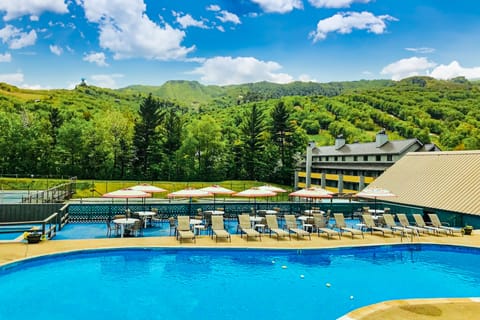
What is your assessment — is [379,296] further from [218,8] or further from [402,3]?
[218,8]

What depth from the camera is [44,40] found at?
60.4 meters

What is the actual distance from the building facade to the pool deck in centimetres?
2370

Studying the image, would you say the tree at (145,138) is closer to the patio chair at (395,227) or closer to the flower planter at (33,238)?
the flower planter at (33,238)

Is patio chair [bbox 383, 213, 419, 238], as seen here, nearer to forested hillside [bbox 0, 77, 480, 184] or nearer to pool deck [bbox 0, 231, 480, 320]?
pool deck [bbox 0, 231, 480, 320]

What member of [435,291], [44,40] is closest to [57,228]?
[435,291]

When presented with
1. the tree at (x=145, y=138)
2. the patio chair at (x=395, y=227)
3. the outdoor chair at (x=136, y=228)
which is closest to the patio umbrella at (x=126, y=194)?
the outdoor chair at (x=136, y=228)

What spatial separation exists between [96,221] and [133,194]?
4588 millimetres

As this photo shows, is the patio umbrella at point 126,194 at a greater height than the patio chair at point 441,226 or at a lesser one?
greater

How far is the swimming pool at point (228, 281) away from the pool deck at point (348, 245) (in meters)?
0.38

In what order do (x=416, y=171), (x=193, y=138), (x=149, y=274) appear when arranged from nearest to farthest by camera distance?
1. (x=149, y=274)
2. (x=416, y=171)
3. (x=193, y=138)

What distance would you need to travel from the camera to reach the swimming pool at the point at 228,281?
8.55m

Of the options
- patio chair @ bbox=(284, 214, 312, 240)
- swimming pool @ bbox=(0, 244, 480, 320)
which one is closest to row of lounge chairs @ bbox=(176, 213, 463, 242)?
patio chair @ bbox=(284, 214, 312, 240)

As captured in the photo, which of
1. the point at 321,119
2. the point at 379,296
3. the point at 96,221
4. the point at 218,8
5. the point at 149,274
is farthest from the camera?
the point at 321,119

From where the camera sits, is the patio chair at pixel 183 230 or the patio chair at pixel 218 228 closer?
the patio chair at pixel 183 230
